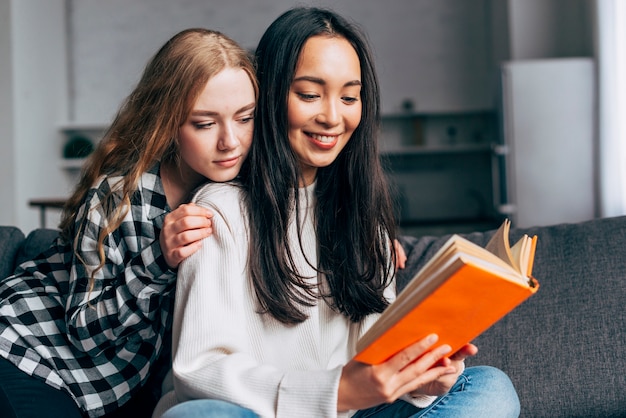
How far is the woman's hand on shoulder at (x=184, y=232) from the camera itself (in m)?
1.20

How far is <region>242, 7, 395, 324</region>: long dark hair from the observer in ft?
4.32

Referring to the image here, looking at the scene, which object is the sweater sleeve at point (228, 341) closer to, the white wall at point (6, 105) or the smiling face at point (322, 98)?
the smiling face at point (322, 98)

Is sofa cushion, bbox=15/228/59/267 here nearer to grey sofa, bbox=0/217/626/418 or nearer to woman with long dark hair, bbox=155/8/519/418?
grey sofa, bbox=0/217/626/418

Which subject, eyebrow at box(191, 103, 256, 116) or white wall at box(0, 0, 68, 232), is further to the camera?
white wall at box(0, 0, 68, 232)

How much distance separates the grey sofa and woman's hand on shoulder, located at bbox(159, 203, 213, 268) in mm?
508

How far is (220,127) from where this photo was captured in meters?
1.34

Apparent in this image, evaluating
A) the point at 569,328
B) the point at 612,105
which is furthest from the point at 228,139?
the point at 612,105

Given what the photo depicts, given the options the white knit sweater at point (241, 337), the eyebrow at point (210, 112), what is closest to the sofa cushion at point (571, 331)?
the white knit sweater at point (241, 337)

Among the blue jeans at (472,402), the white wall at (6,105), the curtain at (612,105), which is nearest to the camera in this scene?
the blue jeans at (472,402)

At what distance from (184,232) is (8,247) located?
757 millimetres

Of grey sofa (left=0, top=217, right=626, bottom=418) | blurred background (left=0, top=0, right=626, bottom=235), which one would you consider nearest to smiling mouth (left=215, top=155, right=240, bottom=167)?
grey sofa (left=0, top=217, right=626, bottom=418)

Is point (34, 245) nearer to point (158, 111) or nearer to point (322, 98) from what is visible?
point (158, 111)

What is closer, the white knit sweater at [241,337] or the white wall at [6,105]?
the white knit sweater at [241,337]

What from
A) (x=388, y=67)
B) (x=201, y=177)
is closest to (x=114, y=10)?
(x=388, y=67)
